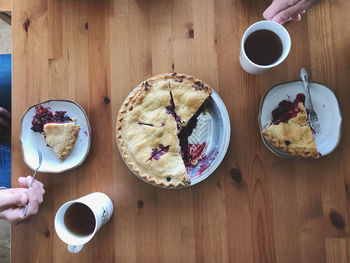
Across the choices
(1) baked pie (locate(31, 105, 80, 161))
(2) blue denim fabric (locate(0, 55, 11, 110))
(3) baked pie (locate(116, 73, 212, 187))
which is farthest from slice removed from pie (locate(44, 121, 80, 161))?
(2) blue denim fabric (locate(0, 55, 11, 110))

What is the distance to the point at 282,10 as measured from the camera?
135cm

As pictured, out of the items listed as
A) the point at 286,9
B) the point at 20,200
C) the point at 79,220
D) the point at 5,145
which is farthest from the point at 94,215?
the point at 286,9

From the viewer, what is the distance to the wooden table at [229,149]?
4.68 feet

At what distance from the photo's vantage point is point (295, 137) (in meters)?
1.34

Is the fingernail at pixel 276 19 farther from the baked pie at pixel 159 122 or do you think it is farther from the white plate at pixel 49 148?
the white plate at pixel 49 148

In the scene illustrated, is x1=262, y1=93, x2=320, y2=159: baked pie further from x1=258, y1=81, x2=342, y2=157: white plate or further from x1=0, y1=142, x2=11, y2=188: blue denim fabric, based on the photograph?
x1=0, y1=142, x2=11, y2=188: blue denim fabric

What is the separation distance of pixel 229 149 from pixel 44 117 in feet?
3.42

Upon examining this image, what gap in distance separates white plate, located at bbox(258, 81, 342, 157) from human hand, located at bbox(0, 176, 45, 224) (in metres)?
1.26

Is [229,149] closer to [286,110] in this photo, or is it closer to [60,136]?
[286,110]

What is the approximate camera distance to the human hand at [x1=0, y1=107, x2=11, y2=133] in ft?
5.34

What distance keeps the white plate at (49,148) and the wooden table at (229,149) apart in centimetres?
7

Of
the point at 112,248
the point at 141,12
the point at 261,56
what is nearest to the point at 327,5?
the point at 261,56

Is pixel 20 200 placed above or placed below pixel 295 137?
below

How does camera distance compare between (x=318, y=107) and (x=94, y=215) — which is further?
(x=318, y=107)
